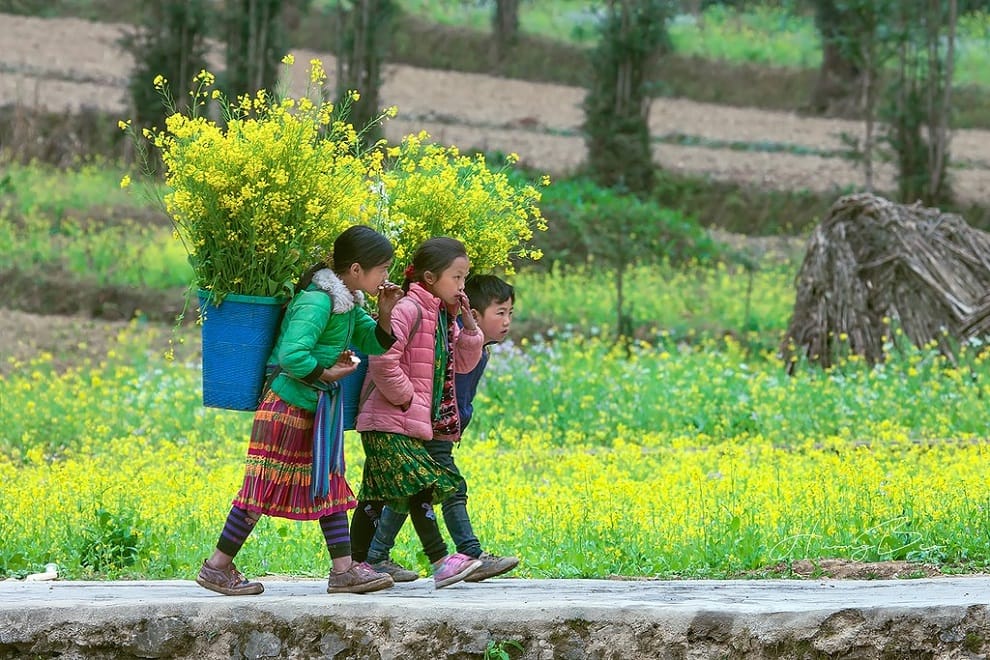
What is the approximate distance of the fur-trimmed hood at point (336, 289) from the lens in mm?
5254

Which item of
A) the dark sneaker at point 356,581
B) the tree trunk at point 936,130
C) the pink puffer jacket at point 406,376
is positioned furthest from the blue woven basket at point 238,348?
the tree trunk at point 936,130

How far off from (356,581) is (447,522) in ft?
1.42

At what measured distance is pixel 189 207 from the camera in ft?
17.9

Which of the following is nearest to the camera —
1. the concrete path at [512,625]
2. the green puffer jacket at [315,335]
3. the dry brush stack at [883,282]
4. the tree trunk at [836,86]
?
the concrete path at [512,625]

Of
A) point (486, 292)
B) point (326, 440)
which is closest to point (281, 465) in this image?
point (326, 440)

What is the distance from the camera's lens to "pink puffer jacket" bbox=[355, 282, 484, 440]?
537cm

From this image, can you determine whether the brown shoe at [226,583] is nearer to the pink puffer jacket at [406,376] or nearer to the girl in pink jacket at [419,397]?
the girl in pink jacket at [419,397]

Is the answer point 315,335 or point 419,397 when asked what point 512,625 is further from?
point 315,335

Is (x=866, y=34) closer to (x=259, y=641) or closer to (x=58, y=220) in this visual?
(x=58, y=220)

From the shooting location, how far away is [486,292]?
582cm

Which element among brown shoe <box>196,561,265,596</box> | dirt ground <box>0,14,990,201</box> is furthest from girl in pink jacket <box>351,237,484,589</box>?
dirt ground <box>0,14,990,201</box>

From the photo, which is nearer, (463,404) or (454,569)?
(454,569)

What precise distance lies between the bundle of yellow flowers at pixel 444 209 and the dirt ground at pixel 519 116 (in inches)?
708

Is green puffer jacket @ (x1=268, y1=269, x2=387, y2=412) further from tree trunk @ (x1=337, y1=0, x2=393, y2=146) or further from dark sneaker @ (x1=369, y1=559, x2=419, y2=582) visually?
tree trunk @ (x1=337, y1=0, x2=393, y2=146)
